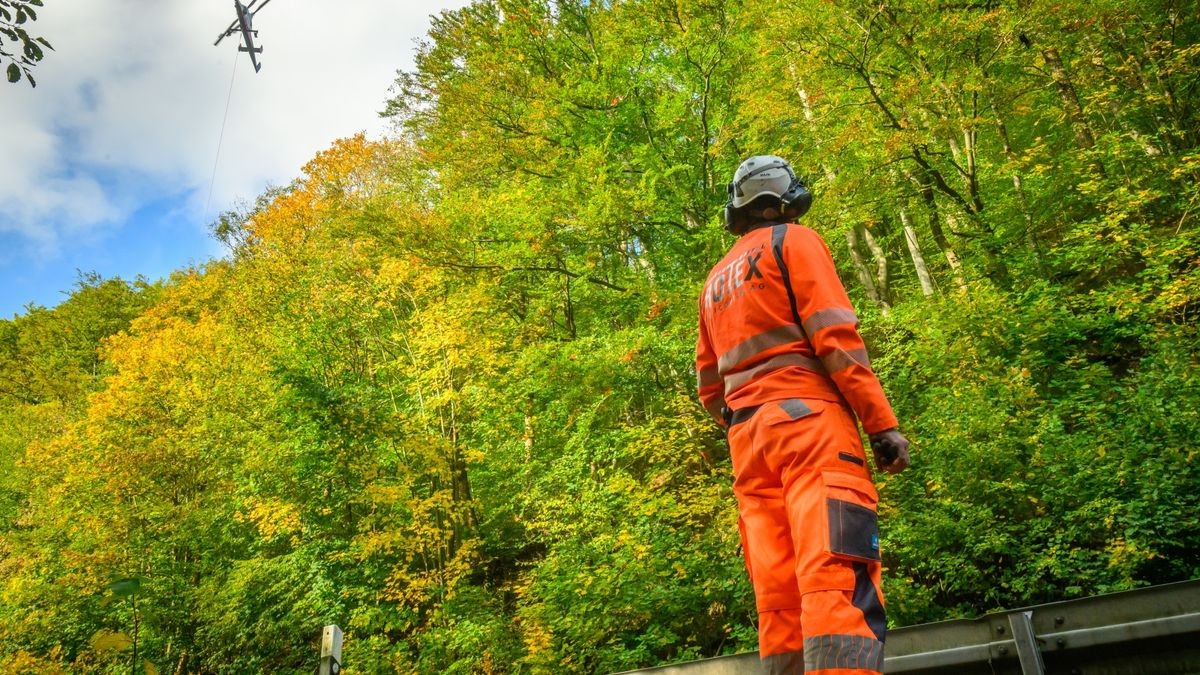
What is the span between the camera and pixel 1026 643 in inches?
95.4

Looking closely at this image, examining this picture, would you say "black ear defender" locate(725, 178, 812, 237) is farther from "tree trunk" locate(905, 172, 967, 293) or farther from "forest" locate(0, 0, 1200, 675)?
"tree trunk" locate(905, 172, 967, 293)

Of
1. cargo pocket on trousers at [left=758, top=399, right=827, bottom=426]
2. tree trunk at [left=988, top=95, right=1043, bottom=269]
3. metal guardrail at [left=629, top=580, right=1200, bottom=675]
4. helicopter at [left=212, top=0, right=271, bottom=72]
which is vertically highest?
helicopter at [left=212, top=0, right=271, bottom=72]

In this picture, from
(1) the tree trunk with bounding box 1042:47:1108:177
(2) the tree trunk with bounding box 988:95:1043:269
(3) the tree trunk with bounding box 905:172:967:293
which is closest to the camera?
(2) the tree trunk with bounding box 988:95:1043:269

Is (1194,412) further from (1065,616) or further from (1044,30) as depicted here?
(1044,30)

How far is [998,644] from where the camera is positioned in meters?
2.50

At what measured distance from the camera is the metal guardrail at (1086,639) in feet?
7.60

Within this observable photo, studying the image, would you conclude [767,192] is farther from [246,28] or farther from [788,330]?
[246,28]

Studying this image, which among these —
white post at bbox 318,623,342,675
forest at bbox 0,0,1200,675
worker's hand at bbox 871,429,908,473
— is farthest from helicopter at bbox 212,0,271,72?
worker's hand at bbox 871,429,908,473

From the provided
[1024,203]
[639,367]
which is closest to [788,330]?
[639,367]

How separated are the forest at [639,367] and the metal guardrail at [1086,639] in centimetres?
224

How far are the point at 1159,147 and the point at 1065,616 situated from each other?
821cm

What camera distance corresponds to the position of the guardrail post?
2.40 meters

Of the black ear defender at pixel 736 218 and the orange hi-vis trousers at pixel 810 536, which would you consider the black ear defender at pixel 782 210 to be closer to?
the black ear defender at pixel 736 218

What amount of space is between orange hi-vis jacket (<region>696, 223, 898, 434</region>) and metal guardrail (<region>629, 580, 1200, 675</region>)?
45.9 inches
